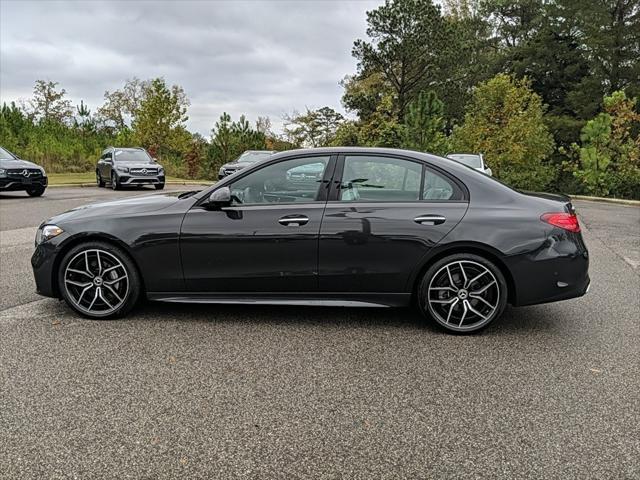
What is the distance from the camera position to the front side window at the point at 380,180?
4496mm

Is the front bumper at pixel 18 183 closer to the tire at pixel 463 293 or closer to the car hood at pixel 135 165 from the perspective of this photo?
the car hood at pixel 135 165

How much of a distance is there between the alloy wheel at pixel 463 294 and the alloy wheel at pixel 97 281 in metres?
2.57

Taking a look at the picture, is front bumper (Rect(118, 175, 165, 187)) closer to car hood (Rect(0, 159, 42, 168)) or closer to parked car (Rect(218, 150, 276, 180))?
parked car (Rect(218, 150, 276, 180))

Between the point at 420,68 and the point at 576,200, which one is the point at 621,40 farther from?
the point at 576,200

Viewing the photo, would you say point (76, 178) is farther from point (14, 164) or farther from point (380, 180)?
point (380, 180)

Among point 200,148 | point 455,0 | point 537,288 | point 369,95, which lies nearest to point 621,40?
point 369,95

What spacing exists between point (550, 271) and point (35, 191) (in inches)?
616

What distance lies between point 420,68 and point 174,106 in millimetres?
17716

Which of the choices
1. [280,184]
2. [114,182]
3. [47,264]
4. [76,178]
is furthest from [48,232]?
[76,178]

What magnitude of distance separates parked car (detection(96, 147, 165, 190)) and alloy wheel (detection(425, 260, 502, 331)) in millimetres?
17381

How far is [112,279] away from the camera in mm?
4625

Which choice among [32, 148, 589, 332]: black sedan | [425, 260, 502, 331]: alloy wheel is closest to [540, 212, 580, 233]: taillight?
[32, 148, 589, 332]: black sedan

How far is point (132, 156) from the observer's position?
2077 centimetres

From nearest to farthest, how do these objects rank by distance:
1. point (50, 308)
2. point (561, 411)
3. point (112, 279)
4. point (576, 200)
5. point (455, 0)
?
point (561, 411)
point (112, 279)
point (50, 308)
point (576, 200)
point (455, 0)
